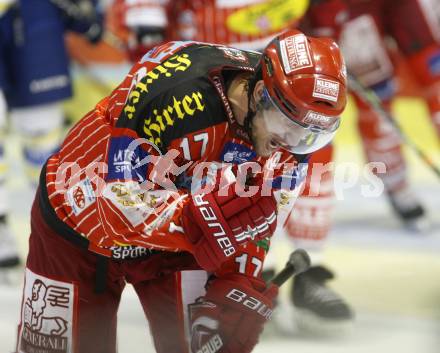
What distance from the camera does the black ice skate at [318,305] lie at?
2895mm

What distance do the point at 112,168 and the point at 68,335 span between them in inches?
18.3

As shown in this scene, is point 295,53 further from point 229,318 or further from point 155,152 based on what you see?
point 229,318

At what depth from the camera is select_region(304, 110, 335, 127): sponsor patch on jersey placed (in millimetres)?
1856

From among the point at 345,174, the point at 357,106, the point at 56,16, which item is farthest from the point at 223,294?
the point at 357,106

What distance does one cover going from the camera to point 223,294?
2.11 metres

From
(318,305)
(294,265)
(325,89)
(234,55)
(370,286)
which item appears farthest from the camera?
(370,286)

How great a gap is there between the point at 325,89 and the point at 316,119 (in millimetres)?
63

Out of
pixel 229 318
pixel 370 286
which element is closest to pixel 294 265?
pixel 229 318

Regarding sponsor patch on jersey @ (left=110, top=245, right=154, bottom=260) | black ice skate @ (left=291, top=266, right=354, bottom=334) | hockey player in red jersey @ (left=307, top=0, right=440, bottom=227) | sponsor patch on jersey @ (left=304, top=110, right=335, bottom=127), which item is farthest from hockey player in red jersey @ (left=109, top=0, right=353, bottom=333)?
sponsor patch on jersey @ (left=304, top=110, right=335, bottom=127)

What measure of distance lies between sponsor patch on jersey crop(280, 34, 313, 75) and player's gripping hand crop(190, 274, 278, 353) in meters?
0.54

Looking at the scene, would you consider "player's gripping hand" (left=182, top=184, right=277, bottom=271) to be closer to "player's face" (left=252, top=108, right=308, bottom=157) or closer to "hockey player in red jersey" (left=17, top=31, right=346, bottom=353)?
"hockey player in red jersey" (left=17, top=31, right=346, bottom=353)

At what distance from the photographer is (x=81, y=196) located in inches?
81.0

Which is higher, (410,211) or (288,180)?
(410,211)

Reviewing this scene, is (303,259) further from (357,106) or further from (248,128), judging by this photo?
(357,106)
